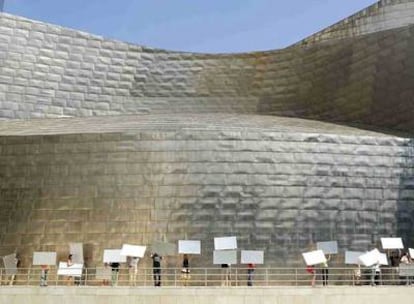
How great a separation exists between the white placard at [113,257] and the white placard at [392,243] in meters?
6.59

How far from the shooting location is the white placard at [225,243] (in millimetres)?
17875

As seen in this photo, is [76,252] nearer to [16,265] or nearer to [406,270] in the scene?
[16,265]

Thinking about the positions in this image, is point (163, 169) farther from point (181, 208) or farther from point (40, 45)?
point (40, 45)

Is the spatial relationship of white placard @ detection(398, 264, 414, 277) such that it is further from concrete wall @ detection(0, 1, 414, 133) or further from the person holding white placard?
concrete wall @ detection(0, 1, 414, 133)

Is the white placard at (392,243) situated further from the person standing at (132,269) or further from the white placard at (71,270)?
the white placard at (71,270)

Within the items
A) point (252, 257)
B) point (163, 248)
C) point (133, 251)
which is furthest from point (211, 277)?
point (133, 251)

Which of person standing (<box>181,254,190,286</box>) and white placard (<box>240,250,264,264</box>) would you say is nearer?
white placard (<box>240,250,264,264</box>)

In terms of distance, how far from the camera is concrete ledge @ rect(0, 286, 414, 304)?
15.0 m

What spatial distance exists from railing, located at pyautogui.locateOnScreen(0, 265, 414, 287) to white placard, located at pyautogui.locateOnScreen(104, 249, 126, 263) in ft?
2.65

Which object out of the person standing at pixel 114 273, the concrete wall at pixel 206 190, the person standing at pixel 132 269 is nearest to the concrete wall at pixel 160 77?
the concrete wall at pixel 206 190

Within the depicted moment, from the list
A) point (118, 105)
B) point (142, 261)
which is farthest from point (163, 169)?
point (118, 105)

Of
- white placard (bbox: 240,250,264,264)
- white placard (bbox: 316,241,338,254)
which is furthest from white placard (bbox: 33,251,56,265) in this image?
white placard (bbox: 316,241,338,254)

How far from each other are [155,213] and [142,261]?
131cm

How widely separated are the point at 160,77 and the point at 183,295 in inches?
524
